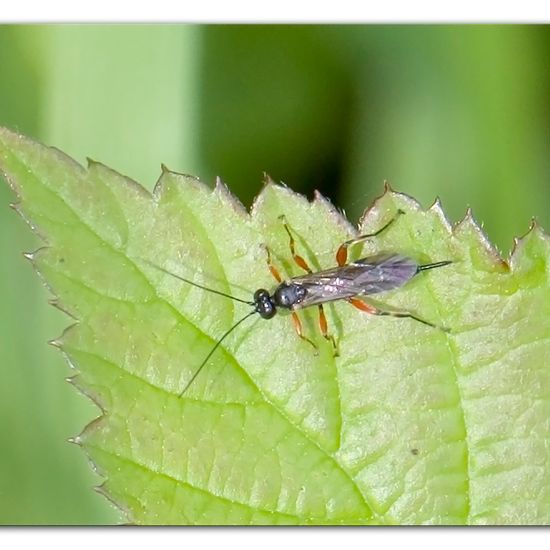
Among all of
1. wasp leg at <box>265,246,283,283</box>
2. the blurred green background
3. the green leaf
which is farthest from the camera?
the blurred green background

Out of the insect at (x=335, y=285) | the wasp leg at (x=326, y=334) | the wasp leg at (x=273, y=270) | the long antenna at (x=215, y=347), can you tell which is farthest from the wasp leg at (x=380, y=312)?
the long antenna at (x=215, y=347)

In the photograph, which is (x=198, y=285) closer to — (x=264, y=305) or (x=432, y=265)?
(x=264, y=305)

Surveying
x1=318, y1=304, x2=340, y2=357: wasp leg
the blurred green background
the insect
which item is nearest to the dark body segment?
the insect

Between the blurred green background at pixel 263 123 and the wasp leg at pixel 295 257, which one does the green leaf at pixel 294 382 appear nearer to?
the wasp leg at pixel 295 257

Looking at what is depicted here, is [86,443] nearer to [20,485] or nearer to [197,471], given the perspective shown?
[197,471]

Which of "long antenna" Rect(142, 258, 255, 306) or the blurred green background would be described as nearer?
"long antenna" Rect(142, 258, 255, 306)

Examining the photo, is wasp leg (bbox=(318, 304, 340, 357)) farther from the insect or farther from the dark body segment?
the dark body segment
